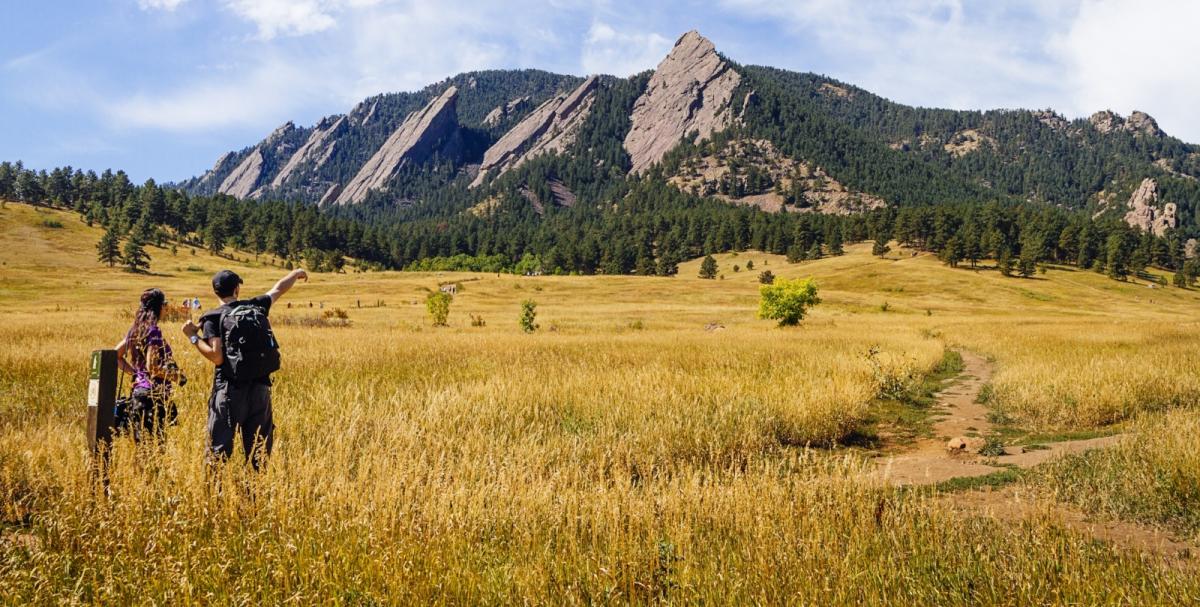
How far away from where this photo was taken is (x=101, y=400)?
16.2ft

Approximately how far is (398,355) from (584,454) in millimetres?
9589

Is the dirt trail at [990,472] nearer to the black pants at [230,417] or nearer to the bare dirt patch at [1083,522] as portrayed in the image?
the bare dirt patch at [1083,522]

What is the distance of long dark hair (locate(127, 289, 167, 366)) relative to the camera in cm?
654

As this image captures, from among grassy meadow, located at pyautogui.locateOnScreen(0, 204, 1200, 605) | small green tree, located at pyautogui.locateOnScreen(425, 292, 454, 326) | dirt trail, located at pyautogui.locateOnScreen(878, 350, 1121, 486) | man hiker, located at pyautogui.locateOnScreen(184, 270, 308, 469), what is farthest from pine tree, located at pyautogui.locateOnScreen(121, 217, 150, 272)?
dirt trail, located at pyautogui.locateOnScreen(878, 350, 1121, 486)

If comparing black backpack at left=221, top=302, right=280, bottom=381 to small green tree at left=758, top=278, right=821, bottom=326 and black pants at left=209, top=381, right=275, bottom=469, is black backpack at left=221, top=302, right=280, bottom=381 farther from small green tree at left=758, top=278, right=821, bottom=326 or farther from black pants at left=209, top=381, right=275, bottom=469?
small green tree at left=758, top=278, right=821, bottom=326

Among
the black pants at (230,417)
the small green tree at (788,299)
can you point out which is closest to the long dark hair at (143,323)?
the black pants at (230,417)

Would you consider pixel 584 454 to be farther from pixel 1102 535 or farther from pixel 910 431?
pixel 910 431

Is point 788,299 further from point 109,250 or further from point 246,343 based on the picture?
point 109,250

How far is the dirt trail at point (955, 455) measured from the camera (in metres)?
7.96

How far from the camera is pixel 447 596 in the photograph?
144 inches

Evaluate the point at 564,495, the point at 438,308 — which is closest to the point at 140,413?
the point at 564,495

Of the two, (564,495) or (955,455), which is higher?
(564,495)

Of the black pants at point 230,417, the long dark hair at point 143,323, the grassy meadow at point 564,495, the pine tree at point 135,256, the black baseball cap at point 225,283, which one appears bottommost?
the pine tree at point 135,256

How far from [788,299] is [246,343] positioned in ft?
128
